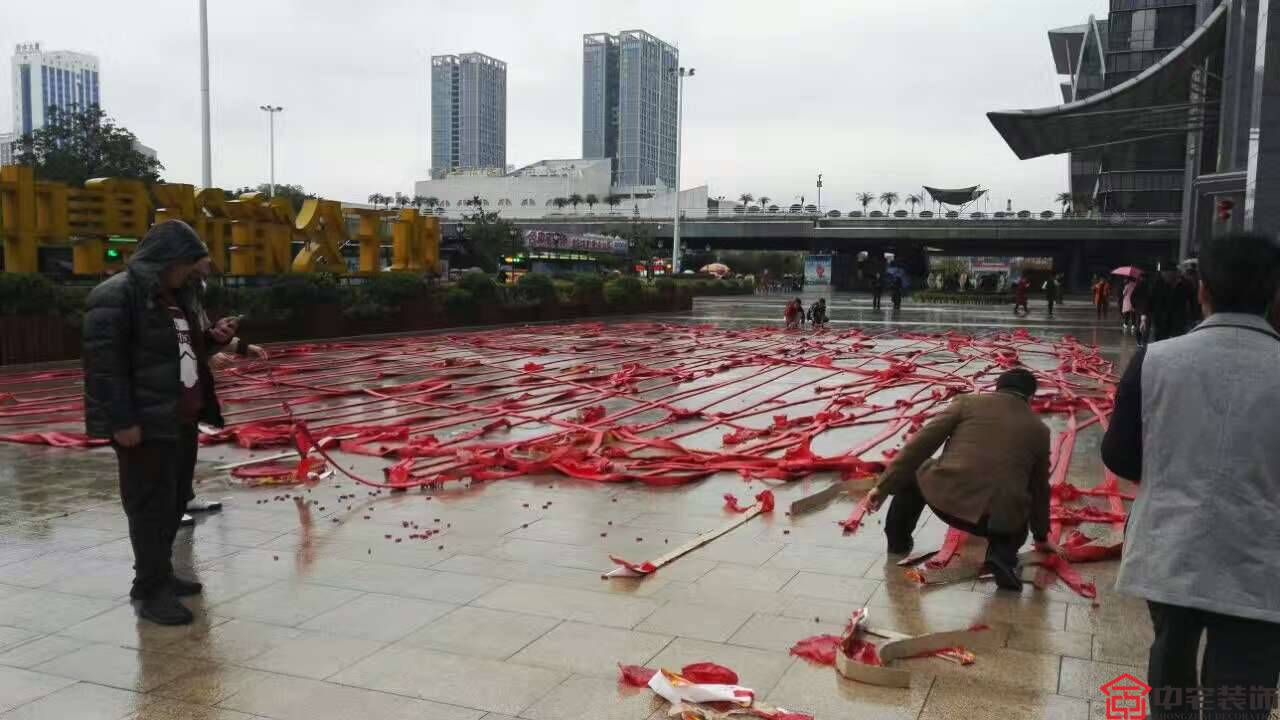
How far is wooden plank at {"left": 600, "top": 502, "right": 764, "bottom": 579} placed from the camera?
5156 mm

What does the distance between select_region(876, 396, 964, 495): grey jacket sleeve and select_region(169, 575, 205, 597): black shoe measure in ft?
10.8

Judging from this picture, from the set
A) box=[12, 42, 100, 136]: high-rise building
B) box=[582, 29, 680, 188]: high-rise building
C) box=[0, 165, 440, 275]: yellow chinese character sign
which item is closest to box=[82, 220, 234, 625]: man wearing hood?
box=[0, 165, 440, 275]: yellow chinese character sign

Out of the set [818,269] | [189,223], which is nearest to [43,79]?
[818,269]

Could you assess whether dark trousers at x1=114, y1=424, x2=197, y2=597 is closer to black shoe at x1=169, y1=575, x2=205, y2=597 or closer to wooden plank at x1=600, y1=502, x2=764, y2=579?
black shoe at x1=169, y1=575, x2=205, y2=597

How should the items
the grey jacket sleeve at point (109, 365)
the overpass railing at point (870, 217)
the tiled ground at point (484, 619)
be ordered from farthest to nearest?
1. the overpass railing at point (870, 217)
2. the grey jacket sleeve at point (109, 365)
3. the tiled ground at point (484, 619)

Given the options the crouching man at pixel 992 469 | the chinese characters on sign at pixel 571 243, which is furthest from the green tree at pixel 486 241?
the crouching man at pixel 992 469

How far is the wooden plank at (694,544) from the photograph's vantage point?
5.16 meters

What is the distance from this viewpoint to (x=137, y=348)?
174 inches

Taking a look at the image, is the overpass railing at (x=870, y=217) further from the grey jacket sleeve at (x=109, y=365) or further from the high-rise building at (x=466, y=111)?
the high-rise building at (x=466, y=111)

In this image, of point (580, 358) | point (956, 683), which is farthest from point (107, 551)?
point (580, 358)

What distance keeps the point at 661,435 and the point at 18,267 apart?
12.7 metres

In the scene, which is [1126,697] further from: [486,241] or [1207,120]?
[486,241]

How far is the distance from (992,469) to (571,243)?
5867 cm

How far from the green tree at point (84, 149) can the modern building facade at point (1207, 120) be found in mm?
35447
